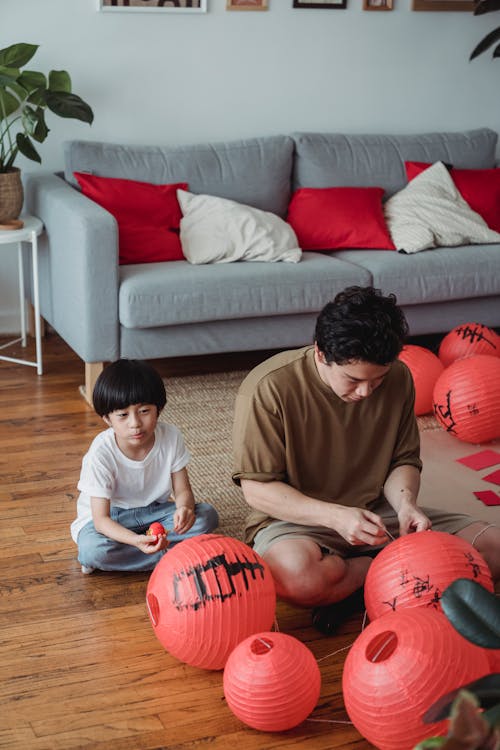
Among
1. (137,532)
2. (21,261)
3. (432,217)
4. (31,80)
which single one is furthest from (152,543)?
(432,217)

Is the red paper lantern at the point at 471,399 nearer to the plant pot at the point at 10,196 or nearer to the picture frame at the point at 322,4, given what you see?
the plant pot at the point at 10,196

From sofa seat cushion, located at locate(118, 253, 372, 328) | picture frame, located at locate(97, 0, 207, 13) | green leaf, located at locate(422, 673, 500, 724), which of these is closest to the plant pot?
sofa seat cushion, located at locate(118, 253, 372, 328)

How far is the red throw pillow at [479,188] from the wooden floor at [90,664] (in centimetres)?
238

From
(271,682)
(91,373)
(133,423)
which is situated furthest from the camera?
(91,373)

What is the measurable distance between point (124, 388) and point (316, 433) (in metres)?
0.46

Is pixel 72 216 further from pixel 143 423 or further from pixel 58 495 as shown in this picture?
pixel 143 423

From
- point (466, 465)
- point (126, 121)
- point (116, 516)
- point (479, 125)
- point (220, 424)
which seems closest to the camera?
point (116, 516)

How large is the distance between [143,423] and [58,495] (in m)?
0.67

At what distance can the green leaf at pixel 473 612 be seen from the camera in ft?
4.08

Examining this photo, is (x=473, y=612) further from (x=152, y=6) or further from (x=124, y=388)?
(x=152, y=6)

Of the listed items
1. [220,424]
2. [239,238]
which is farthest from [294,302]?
[220,424]

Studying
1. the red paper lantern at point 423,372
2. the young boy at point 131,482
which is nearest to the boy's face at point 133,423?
the young boy at point 131,482

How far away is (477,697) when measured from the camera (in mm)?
1138

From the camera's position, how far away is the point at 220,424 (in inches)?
132
